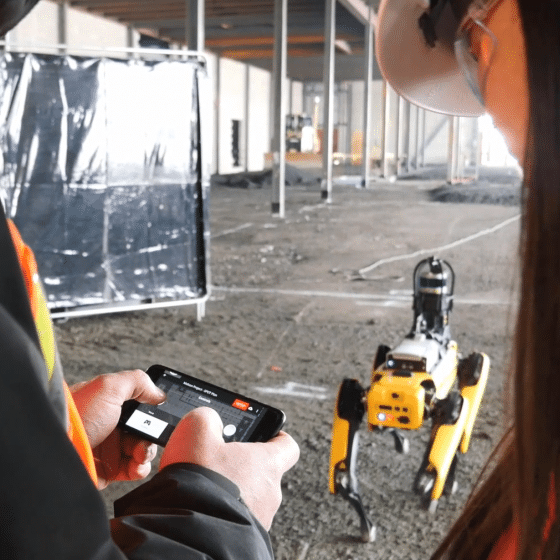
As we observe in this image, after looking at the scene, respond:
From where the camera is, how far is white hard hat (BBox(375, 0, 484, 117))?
1076mm

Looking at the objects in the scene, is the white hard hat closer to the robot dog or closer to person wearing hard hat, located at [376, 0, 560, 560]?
person wearing hard hat, located at [376, 0, 560, 560]

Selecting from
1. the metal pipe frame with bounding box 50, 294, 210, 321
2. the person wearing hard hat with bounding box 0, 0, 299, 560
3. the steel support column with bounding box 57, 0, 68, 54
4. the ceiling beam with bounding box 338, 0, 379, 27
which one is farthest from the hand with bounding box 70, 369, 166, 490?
the ceiling beam with bounding box 338, 0, 379, 27

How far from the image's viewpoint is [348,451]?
2852 millimetres

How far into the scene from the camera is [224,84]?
26.6 metres

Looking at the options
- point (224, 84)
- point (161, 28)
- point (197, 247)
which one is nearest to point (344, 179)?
point (224, 84)

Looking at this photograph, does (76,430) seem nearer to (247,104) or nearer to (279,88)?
(279,88)

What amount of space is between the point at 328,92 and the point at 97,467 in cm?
1570

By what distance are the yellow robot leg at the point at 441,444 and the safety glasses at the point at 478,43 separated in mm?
1944

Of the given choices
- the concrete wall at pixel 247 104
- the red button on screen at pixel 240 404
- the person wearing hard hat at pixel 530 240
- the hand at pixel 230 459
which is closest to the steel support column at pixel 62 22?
the concrete wall at pixel 247 104

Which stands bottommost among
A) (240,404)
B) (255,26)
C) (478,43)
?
(240,404)

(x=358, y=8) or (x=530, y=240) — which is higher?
(x=358, y=8)

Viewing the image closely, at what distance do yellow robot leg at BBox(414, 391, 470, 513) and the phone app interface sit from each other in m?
1.44

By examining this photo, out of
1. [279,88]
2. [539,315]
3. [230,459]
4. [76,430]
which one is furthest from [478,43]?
[279,88]

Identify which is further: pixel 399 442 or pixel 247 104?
pixel 247 104
